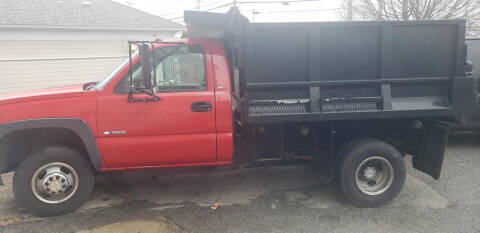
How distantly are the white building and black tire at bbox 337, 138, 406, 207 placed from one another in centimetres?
1110

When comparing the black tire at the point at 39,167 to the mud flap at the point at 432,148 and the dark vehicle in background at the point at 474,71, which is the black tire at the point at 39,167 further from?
the dark vehicle in background at the point at 474,71

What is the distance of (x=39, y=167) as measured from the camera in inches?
159

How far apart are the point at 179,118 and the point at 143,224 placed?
1.22 metres

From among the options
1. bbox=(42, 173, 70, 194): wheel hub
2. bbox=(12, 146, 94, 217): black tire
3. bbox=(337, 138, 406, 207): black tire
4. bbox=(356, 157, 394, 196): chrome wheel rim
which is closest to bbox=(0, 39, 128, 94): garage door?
bbox=(12, 146, 94, 217): black tire

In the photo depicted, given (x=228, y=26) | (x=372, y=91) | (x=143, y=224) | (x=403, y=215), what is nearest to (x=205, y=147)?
(x=143, y=224)

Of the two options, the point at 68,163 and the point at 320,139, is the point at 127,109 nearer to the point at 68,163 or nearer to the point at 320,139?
the point at 68,163

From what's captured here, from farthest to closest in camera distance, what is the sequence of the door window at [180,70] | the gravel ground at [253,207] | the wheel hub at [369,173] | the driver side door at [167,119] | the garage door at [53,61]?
the garage door at [53,61] → the wheel hub at [369,173] → the door window at [180,70] → the driver side door at [167,119] → the gravel ground at [253,207]

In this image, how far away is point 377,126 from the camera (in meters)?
4.61

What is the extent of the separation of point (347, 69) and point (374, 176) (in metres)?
1.40

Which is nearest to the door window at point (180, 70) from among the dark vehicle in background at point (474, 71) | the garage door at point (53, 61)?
the dark vehicle in background at point (474, 71)

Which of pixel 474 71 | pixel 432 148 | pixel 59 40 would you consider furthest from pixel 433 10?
pixel 59 40

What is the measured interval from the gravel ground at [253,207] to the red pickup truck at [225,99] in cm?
30

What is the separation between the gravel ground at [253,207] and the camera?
395 centimetres

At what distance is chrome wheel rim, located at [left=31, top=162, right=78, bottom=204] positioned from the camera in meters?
4.07
